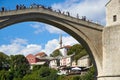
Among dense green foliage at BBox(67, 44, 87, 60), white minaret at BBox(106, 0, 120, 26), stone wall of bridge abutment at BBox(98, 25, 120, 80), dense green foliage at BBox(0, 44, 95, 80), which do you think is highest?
white minaret at BBox(106, 0, 120, 26)

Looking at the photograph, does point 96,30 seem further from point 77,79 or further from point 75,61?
point 75,61

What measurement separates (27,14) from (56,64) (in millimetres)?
101243

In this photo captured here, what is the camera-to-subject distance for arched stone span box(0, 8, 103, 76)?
26.3 meters

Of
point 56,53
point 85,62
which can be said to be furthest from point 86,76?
point 56,53

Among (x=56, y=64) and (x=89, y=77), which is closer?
(x=89, y=77)

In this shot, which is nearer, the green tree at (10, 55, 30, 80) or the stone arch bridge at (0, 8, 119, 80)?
the stone arch bridge at (0, 8, 119, 80)

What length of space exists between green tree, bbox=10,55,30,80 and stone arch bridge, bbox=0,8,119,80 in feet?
198

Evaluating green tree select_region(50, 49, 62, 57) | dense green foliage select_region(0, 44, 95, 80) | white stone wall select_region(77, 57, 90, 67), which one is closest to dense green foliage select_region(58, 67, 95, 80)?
dense green foliage select_region(0, 44, 95, 80)

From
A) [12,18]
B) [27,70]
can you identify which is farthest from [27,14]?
[27,70]

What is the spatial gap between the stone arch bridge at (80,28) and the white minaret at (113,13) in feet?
3.24

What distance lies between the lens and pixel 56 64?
127m

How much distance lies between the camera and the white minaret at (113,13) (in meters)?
27.0

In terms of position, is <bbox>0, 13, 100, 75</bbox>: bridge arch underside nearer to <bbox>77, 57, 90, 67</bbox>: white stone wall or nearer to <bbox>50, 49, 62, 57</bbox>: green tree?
<bbox>77, 57, 90, 67</bbox>: white stone wall

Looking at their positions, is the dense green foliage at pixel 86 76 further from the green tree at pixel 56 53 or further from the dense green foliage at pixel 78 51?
the green tree at pixel 56 53
